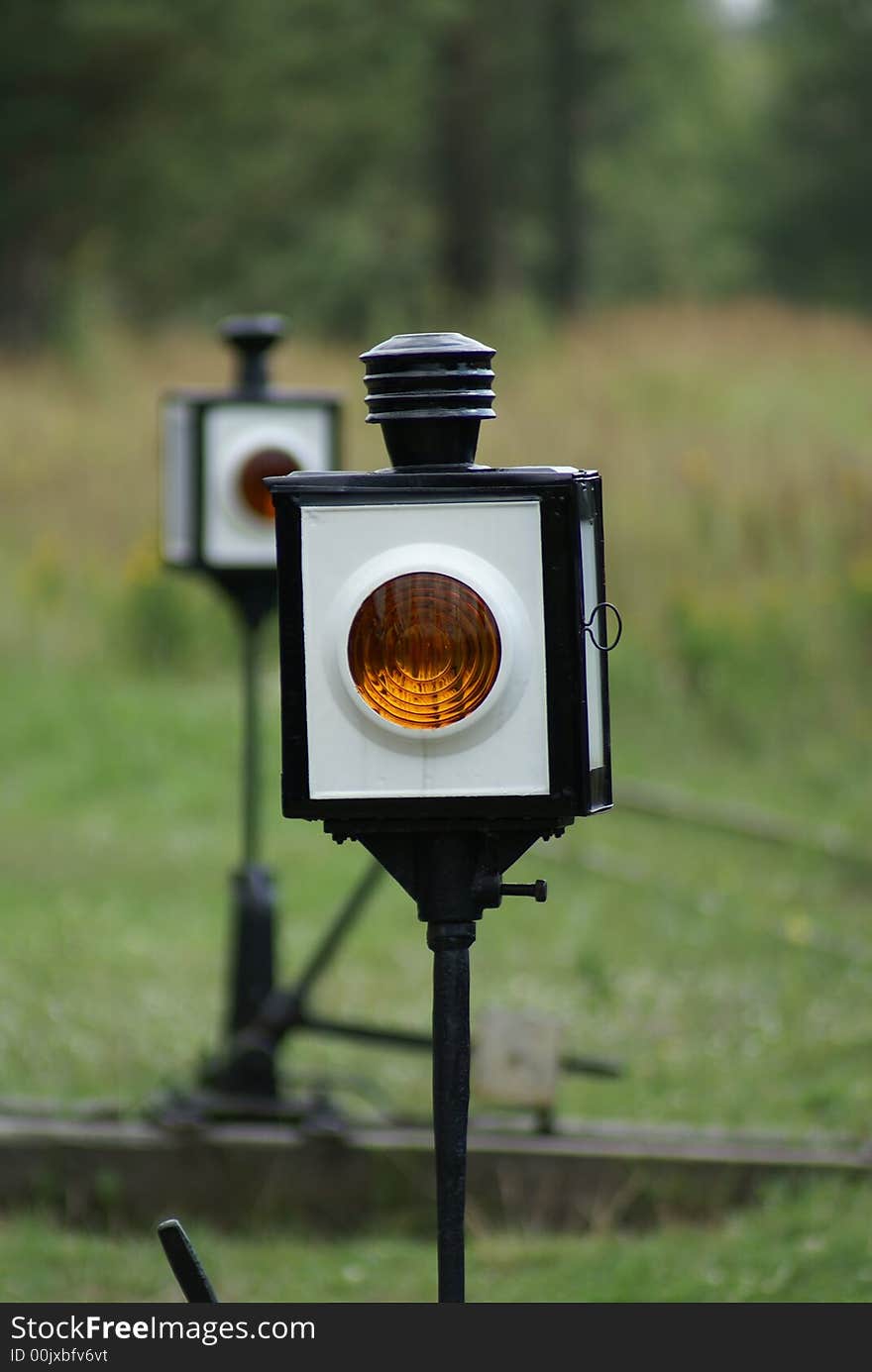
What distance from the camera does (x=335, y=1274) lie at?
14.1ft

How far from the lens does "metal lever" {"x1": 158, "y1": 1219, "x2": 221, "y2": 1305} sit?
218cm

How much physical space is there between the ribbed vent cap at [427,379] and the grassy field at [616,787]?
2.15m

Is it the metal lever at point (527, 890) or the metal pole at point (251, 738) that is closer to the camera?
the metal lever at point (527, 890)

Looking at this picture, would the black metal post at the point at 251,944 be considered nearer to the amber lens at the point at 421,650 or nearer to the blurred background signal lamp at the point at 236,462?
the blurred background signal lamp at the point at 236,462

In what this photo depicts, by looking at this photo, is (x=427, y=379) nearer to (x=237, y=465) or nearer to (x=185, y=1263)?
(x=185, y=1263)

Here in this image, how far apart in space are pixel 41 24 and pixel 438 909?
A: 21390 mm

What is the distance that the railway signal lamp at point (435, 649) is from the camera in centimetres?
213

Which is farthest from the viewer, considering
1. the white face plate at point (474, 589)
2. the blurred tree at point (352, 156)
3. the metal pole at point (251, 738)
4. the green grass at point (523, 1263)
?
the blurred tree at point (352, 156)

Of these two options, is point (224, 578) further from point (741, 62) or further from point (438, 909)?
point (741, 62)

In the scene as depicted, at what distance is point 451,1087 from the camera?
2.24 metres

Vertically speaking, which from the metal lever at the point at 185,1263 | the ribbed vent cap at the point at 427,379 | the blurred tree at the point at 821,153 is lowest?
the metal lever at the point at 185,1263

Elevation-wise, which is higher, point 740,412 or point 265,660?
point 740,412

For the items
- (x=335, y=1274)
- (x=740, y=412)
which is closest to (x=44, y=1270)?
(x=335, y=1274)

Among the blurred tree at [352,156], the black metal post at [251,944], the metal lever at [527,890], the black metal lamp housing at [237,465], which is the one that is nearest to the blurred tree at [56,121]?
the blurred tree at [352,156]
